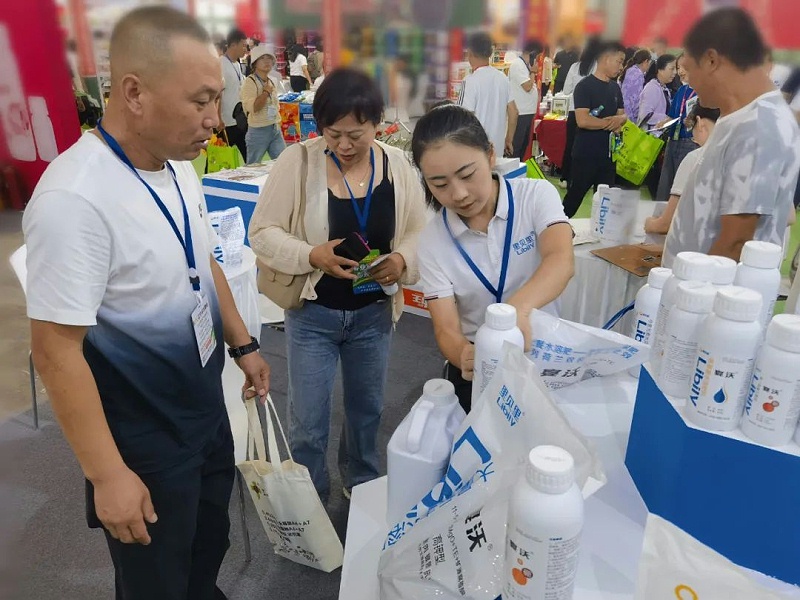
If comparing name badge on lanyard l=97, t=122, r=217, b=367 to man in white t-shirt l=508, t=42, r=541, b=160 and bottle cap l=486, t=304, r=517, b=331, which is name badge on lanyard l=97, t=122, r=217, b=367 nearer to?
bottle cap l=486, t=304, r=517, b=331

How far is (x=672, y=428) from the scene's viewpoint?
2.35ft

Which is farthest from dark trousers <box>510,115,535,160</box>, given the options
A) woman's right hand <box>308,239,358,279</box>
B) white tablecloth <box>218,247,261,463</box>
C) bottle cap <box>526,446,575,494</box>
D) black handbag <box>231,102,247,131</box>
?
bottle cap <box>526,446,575,494</box>

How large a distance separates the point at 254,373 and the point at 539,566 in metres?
0.86

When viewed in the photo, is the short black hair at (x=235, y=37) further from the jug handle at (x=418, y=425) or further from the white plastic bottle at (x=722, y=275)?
the white plastic bottle at (x=722, y=275)

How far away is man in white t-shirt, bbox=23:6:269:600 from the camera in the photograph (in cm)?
77

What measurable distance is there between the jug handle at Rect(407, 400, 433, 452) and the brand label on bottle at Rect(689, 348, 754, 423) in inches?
12.9

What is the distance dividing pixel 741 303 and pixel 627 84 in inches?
162

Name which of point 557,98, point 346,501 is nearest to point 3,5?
point 346,501

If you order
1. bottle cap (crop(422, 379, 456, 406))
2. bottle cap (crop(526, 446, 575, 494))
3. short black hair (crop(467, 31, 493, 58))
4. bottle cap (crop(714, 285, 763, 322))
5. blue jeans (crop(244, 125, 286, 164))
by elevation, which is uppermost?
short black hair (crop(467, 31, 493, 58))

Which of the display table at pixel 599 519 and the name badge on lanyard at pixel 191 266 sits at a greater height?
the name badge on lanyard at pixel 191 266

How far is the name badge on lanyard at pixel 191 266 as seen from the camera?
0.87 meters

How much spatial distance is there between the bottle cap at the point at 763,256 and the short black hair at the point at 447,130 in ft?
1.62

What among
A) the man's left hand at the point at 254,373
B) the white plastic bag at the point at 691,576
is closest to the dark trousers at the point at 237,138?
the man's left hand at the point at 254,373

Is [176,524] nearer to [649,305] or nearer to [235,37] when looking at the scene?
[235,37]
